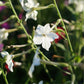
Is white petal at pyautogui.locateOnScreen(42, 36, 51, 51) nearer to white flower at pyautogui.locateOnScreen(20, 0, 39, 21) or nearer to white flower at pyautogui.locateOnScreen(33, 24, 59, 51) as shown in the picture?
white flower at pyautogui.locateOnScreen(33, 24, 59, 51)

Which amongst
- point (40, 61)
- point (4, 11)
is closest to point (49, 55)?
point (40, 61)

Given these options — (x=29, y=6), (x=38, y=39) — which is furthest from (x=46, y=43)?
(x=29, y=6)

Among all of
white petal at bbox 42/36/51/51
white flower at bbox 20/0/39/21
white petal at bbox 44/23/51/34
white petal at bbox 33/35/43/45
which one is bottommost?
white petal at bbox 42/36/51/51

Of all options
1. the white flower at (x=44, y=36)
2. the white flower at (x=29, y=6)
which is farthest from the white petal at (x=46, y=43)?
the white flower at (x=29, y=6)

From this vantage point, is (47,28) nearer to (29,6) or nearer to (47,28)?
(47,28)

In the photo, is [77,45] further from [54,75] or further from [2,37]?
[2,37]

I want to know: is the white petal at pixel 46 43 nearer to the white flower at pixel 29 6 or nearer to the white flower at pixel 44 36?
the white flower at pixel 44 36

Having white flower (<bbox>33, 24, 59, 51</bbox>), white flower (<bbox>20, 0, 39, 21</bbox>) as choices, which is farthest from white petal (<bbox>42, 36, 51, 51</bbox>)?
white flower (<bbox>20, 0, 39, 21</bbox>)

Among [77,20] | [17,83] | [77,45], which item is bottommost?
[17,83]
